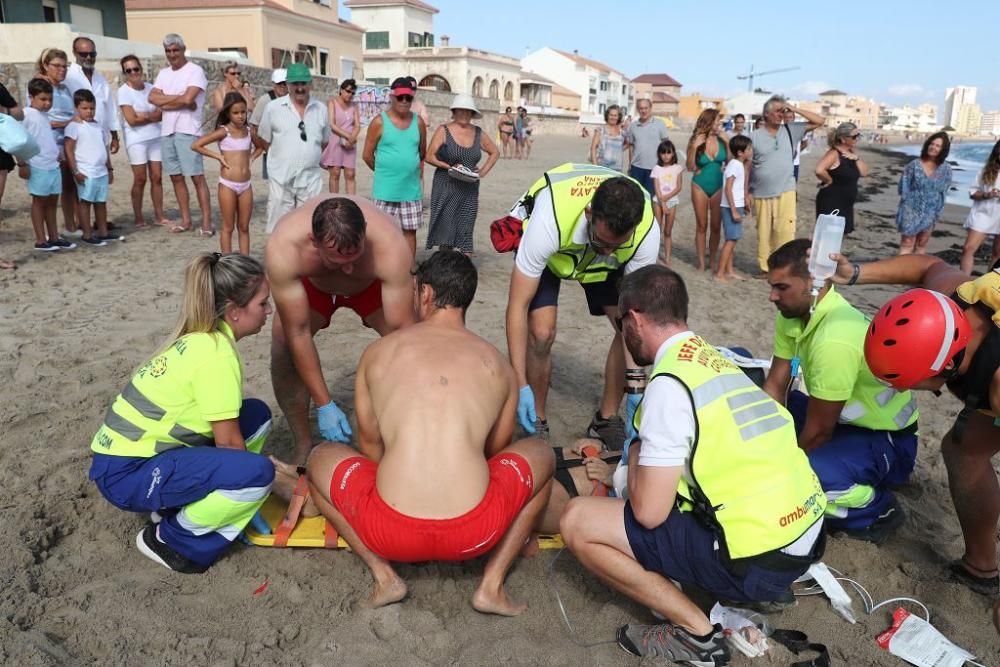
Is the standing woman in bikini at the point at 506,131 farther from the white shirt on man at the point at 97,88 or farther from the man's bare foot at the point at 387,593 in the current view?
the man's bare foot at the point at 387,593

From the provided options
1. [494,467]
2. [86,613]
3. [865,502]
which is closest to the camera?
[86,613]

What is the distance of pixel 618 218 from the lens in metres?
3.17

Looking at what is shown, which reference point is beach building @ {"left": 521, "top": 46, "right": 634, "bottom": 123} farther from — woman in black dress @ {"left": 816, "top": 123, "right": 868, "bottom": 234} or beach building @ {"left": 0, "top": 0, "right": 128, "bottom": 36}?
woman in black dress @ {"left": 816, "top": 123, "right": 868, "bottom": 234}

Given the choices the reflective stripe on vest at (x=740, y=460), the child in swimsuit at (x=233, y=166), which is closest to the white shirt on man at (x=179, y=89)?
the child in swimsuit at (x=233, y=166)

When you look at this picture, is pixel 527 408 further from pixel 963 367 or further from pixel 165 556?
pixel 963 367

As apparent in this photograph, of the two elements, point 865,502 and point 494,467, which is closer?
point 494,467

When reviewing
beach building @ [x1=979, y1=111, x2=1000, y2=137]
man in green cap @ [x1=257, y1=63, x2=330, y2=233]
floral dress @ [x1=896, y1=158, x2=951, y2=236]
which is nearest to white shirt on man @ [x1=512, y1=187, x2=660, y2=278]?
man in green cap @ [x1=257, y1=63, x2=330, y2=233]

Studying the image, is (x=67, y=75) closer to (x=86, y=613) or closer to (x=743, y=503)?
(x=86, y=613)

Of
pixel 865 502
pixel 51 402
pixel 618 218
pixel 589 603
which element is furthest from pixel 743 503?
pixel 51 402

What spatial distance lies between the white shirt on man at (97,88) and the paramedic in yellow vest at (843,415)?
744 centimetres

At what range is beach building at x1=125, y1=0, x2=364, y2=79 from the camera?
90.3ft

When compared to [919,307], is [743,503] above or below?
below

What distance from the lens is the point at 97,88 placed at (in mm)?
7859

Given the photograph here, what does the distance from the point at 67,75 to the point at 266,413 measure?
20.9ft
